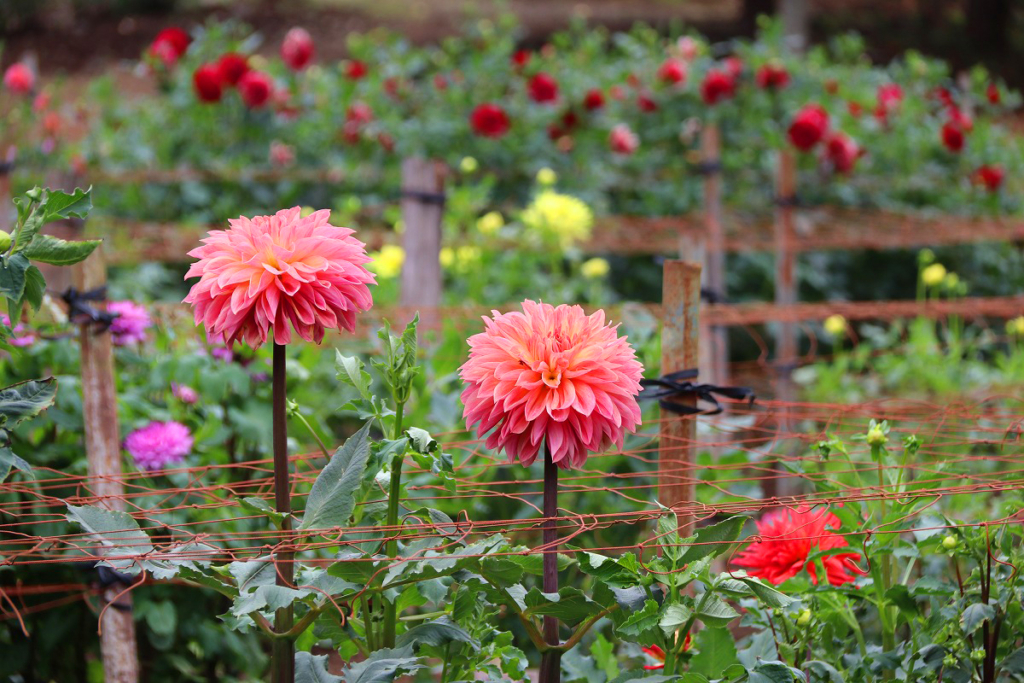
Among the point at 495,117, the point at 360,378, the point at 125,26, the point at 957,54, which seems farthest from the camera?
the point at 125,26

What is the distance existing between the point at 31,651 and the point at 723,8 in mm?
16774

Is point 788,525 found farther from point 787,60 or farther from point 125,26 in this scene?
point 125,26

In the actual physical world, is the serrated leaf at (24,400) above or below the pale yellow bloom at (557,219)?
below

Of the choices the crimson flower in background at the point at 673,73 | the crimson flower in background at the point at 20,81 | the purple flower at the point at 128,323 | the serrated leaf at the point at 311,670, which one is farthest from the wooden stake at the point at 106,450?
the crimson flower in background at the point at 20,81

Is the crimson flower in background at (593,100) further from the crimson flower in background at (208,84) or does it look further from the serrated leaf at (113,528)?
the serrated leaf at (113,528)

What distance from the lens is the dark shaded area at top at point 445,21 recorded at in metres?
13.9

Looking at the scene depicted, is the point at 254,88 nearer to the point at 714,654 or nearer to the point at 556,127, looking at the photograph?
→ the point at 556,127

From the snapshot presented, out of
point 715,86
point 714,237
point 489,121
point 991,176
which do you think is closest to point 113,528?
point 714,237

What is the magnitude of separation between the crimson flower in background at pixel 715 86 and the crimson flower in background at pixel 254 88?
225 cm

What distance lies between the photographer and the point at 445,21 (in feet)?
49.2

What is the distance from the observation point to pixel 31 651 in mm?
1731

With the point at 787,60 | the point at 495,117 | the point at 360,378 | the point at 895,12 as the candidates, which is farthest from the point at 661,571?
the point at 895,12

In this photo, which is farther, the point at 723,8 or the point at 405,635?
the point at 723,8

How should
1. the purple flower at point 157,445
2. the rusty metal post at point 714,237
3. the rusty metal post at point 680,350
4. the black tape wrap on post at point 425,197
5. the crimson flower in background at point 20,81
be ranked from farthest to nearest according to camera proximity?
the crimson flower in background at point 20,81
the rusty metal post at point 714,237
the black tape wrap on post at point 425,197
the purple flower at point 157,445
the rusty metal post at point 680,350
